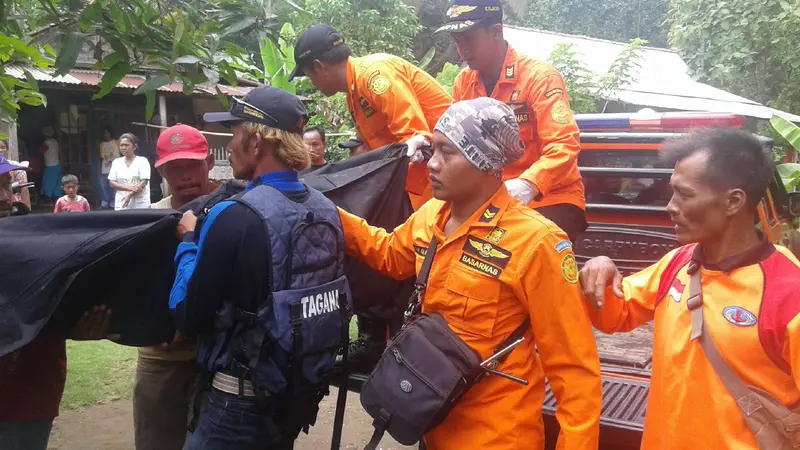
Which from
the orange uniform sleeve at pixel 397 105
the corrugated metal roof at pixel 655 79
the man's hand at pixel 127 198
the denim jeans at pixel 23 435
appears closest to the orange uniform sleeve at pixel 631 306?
the orange uniform sleeve at pixel 397 105

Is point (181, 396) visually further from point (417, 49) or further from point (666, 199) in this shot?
point (417, 49)

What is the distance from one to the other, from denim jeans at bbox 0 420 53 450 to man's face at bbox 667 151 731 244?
8.50 feet

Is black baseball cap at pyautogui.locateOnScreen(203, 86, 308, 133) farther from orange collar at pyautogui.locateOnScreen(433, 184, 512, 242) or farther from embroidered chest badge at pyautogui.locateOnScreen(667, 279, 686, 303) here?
embroidered chest badge at pyautogui.locateOnScreen(667, 279, 686, 303)

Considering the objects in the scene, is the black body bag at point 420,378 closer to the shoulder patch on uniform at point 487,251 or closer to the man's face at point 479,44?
the shoulder patch on uniform at point 487,251

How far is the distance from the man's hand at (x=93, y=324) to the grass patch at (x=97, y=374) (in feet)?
12.7

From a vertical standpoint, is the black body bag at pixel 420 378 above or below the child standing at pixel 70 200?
above

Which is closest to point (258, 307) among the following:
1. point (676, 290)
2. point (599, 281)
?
point (599, 281)

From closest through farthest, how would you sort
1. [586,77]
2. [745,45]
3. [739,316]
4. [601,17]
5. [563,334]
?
1. [739,316]
2. [563,334]
3. [586,77]
4. [745,45]
5. [601,17]

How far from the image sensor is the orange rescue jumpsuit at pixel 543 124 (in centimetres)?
335

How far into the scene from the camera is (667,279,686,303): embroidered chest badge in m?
2.24

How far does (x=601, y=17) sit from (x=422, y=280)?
31.5 meters

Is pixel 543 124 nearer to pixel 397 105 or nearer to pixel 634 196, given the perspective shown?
pixel 397 105

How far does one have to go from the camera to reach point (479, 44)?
3570 mm

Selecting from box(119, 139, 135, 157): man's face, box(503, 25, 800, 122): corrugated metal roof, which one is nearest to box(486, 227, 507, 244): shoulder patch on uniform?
box(119, 139, 135, 157): man's face
